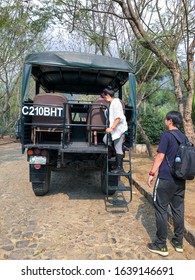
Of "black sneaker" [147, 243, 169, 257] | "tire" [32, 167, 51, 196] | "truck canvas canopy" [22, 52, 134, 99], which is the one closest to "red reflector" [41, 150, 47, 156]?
"tire" [32, 167, 51, 196]

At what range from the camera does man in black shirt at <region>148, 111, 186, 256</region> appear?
122 inches

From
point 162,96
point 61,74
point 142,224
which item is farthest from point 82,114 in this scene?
point 162,96

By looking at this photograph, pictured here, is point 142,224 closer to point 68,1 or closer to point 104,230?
point 104,230

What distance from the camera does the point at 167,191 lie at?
3102mm

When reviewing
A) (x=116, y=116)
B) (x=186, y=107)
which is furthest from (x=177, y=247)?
(x=186, y=107)

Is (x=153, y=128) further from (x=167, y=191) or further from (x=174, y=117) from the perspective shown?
(x=167, y=191)

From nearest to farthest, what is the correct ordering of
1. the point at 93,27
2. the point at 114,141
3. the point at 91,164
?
the point at 114,141
the point at 91,164
the point at 93,27

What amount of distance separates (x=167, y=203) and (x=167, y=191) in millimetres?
170

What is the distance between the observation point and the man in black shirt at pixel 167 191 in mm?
3094

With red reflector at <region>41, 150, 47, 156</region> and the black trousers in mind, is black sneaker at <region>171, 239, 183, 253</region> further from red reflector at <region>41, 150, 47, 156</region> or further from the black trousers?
red reflector at <region>41, 150, 47, 156</region>

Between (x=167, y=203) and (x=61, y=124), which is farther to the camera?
(x=61, y=124)

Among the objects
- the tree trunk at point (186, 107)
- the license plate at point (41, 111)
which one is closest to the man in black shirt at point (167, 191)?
the license plate at point (41, 111)

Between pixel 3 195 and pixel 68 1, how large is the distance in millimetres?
5857

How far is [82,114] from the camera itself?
712 centimetres
